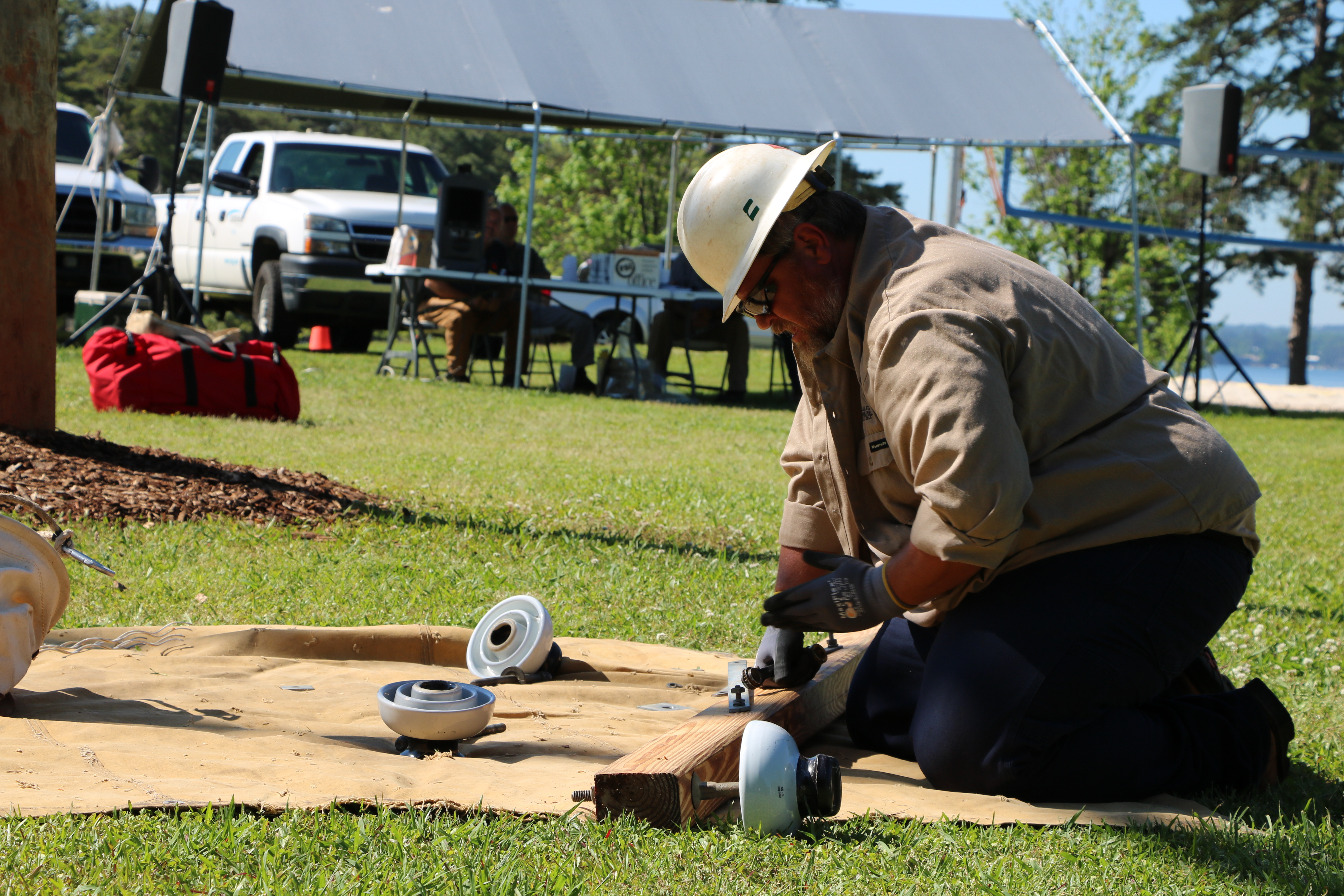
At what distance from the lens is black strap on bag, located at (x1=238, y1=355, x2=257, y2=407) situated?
926 cm

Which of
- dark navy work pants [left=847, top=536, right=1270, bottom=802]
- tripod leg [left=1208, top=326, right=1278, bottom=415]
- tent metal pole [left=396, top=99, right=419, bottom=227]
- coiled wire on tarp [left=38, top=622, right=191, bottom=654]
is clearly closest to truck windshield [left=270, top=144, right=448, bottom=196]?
tent metal pole [left=396, top=99, right=419, bottom=227]

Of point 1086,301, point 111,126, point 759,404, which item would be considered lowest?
point 759,404

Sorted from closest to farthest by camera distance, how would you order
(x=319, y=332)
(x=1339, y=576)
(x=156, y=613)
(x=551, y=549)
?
(x=156, y=613) < (x=551, y=549) < (x=1339, y=576) < (x=319, y=332)

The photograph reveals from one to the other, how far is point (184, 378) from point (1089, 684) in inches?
311

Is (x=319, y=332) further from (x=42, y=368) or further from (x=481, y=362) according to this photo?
(x=42, y=368)

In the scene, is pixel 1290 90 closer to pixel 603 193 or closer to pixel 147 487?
pixel 603 193

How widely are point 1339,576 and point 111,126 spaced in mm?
11870

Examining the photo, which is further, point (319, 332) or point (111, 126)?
point (319, 332)

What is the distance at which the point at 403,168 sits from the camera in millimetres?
14609

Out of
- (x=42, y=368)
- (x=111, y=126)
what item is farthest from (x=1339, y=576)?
(x=111, y=126)

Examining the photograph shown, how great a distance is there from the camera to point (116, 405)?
899cm

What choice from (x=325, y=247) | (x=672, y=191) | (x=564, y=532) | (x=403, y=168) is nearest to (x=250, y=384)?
(x=564, y=532)

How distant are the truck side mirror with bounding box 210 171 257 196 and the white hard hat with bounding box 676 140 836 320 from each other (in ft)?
43.1

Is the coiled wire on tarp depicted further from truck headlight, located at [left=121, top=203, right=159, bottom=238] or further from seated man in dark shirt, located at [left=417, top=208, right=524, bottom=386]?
truck headlight, located at [left=121, top=203, right=159, bottom=238]
